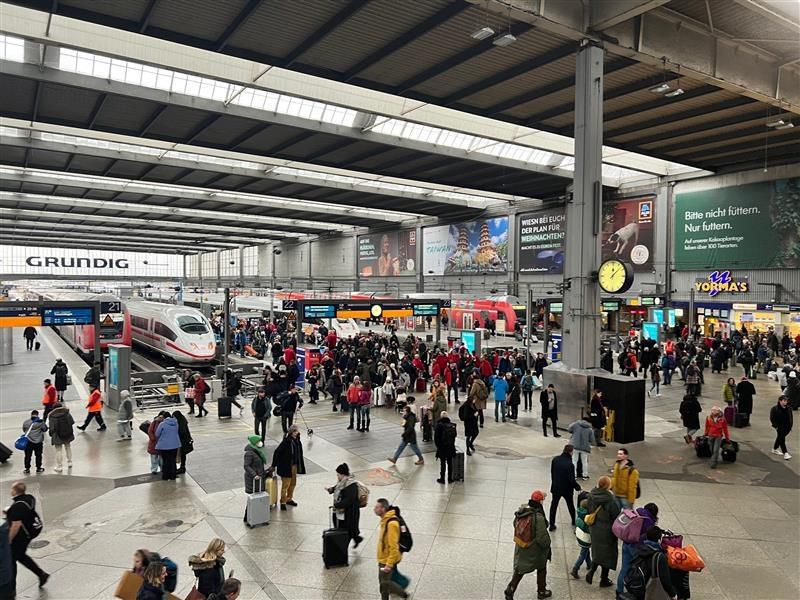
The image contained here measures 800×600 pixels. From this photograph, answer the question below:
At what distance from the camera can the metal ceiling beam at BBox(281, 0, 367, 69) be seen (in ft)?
46.5

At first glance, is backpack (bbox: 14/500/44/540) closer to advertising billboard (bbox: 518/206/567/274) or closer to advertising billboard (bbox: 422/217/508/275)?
advertising billboard (bbox: 518/206/567/274)

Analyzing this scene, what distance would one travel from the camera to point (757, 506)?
29.5 ft

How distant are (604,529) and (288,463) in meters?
4.67

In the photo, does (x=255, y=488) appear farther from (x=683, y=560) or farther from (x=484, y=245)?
(x=484, y=245)

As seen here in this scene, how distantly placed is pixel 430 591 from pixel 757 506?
19.7 feet

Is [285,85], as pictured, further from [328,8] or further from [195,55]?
[328,8]

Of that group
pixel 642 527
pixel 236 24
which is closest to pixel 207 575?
pixel 642 527

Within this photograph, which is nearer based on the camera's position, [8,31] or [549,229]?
[8,31]

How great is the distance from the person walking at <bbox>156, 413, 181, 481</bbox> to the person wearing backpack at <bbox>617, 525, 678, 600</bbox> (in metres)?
7.70

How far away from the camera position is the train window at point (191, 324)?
86.4 ft

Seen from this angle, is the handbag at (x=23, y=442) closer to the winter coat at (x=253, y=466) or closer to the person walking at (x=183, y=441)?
the person walking at (x=183, y=441)

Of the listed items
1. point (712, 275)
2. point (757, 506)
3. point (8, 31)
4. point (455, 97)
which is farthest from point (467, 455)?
point (712, 275)

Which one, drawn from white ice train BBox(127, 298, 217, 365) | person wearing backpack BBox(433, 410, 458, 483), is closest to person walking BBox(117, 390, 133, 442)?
person wearing backpack BBox(433, 410, 458, 483)

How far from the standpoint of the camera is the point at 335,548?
6.82 m
